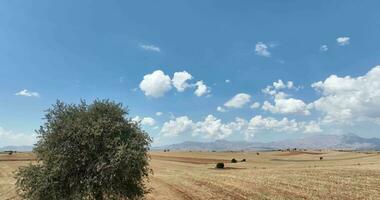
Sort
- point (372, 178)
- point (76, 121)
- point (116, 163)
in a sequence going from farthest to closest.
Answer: point (372, 178), point (76, 121), point (116, 163)

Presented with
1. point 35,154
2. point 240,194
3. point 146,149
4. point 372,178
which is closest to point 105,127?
point 146,149

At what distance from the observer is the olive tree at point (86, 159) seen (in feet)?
94.9

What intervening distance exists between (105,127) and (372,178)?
38.1 meters

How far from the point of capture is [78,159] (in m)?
29.2

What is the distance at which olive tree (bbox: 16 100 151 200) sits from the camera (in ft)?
94.9

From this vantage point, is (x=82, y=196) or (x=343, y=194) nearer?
(x=82, y=196)

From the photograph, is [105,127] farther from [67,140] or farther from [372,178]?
[372,178]

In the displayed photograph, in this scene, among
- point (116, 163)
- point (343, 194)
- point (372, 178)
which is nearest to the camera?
point (116, 163)

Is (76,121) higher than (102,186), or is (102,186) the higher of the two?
(76,121)

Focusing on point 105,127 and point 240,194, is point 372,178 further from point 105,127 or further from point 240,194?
point 105,127

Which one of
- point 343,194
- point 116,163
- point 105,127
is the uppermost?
point 105,127

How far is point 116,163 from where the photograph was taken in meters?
28.4

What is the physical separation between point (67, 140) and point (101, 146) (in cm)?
238

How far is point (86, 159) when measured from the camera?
2919cm
